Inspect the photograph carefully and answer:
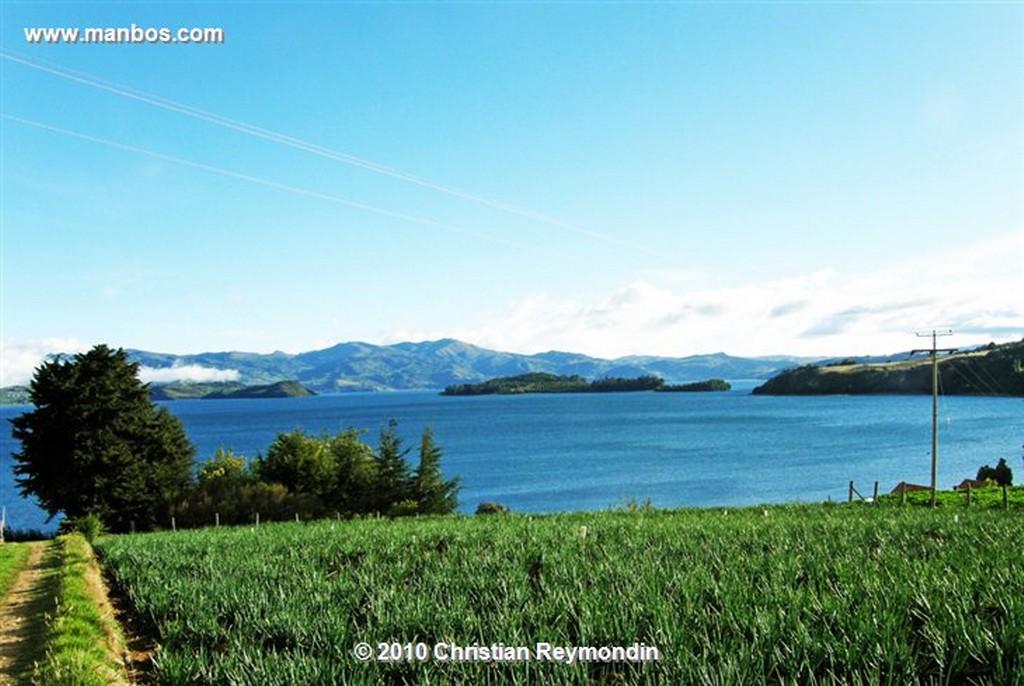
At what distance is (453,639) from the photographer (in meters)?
6.51

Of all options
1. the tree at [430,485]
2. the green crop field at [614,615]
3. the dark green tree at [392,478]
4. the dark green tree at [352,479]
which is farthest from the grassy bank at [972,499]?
the dark green tree at [352,479]

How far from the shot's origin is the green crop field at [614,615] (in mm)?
5527

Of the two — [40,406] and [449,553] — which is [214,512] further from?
[449,553]

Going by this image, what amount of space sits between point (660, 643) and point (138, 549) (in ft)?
54.0

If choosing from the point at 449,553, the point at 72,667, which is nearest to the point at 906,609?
the point at 449,553

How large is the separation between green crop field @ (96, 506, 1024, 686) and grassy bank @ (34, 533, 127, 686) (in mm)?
631

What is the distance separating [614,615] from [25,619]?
10.9m

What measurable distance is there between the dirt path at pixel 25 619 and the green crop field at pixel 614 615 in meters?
1.48

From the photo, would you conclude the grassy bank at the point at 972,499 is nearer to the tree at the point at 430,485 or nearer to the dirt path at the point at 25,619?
the dirt path at the point at 25,619

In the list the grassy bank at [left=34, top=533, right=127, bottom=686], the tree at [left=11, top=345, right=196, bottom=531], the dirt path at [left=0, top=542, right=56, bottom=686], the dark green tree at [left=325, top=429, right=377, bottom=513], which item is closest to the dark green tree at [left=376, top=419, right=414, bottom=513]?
the dark green tree at [left=325, top=429, right=377, bottom=513]

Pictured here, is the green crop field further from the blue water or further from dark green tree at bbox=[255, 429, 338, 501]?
the blue water

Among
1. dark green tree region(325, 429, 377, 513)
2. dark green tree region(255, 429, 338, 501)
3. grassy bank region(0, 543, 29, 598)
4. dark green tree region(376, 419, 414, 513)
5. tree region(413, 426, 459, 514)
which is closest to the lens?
grassy bank region(0, 543, 29, 598)

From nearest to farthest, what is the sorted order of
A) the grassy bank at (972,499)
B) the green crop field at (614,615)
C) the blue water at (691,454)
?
the green crop field at (614,615) → the grassy bank at (972,499) → the blue water at (691,454)

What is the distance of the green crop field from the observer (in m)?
5.53
